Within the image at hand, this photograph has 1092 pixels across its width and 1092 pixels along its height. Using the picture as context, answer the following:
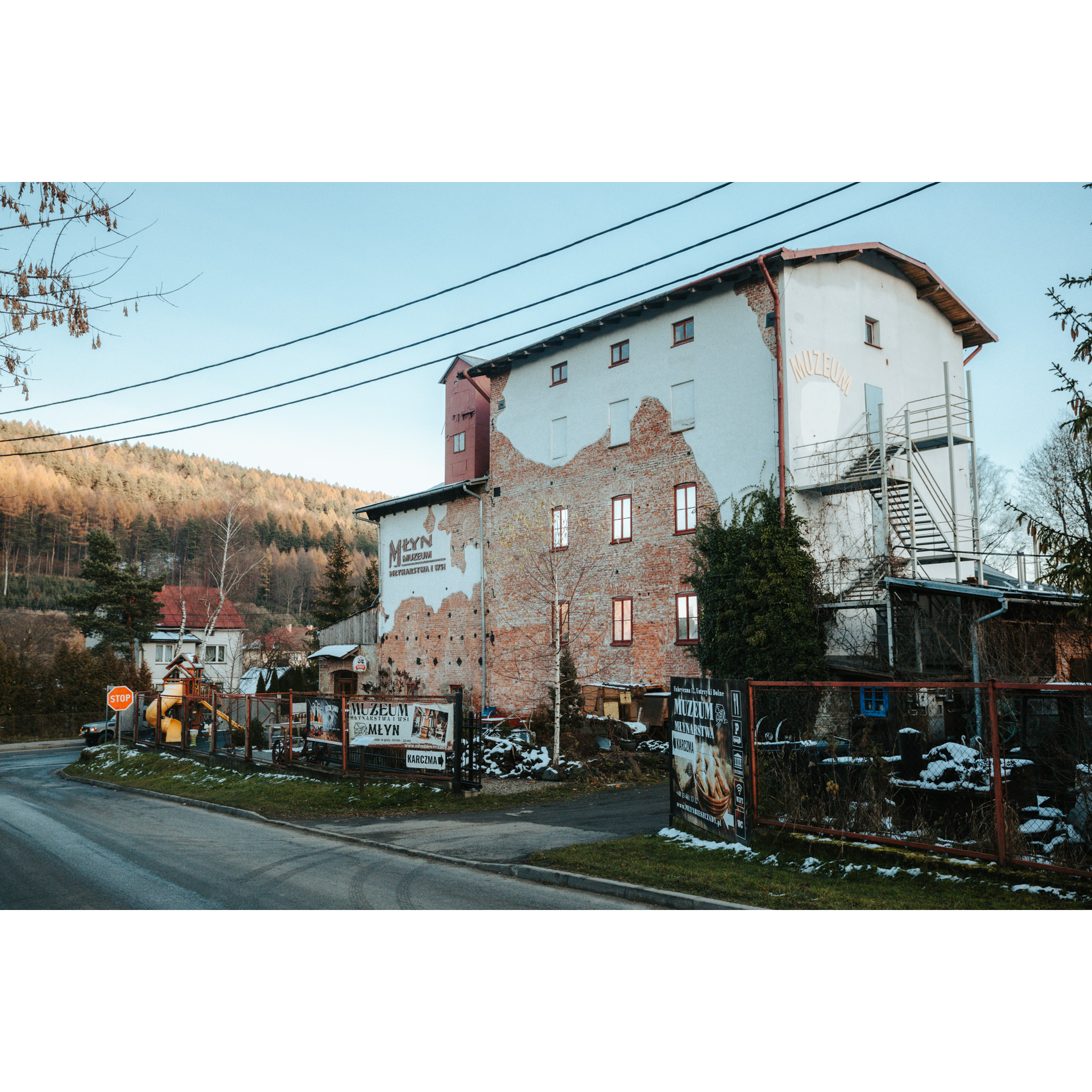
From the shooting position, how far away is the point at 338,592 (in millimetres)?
57281

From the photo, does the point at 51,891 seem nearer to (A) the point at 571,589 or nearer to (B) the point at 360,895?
(B) the point at 360,895

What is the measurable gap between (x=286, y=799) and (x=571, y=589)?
518 inches

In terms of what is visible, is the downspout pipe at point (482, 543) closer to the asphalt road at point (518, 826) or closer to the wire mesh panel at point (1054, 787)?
the asphalt road at point (518, 826)

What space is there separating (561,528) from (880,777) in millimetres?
19915

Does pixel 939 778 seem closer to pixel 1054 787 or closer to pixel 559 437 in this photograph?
pixel 1054 787

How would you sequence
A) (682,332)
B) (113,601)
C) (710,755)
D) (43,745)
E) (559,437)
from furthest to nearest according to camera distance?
1. (113,601)
2. (43,745)
3. (559,437)
4. (682,332)
5. (710,755)

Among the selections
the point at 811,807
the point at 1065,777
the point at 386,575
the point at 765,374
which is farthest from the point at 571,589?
the point at 1065,777

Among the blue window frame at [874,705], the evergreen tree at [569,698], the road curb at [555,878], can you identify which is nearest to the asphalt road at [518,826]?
the road curb at [555,878]

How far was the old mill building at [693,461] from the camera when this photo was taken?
2245 centimetres

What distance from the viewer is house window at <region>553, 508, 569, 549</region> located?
94.7ft

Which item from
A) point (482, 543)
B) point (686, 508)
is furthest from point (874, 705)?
point (482, 543)

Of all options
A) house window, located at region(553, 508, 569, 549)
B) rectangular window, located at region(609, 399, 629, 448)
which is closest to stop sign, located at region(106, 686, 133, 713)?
house window, located at region(553, 508, 569, 549)

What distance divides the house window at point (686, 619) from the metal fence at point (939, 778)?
39.5 ft

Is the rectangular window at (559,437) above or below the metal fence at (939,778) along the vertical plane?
above
